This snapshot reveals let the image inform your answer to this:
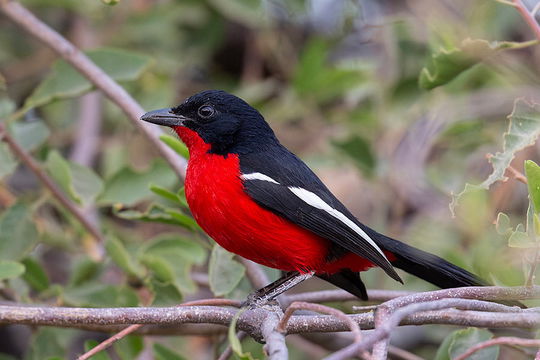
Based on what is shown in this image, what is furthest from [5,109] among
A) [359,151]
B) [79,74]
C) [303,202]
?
[359,151]

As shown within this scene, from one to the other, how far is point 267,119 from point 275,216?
1847mm

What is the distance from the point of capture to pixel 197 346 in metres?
5.05

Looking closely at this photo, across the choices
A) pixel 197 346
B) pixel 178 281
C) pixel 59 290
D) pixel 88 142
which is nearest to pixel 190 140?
pixel 178 281

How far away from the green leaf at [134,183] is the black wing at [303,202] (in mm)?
613

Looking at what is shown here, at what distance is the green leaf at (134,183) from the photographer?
3869 millimetres

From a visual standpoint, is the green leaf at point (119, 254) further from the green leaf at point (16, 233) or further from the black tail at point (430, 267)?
the black tail at point (430, 267)

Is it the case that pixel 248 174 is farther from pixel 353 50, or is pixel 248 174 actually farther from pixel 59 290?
pixel 353 50

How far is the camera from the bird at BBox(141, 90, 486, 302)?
3.22m

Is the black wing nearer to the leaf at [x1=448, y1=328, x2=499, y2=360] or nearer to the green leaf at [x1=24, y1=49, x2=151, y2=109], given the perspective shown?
the leaf at [x1=448, y1=328, x2=499, y2=360]

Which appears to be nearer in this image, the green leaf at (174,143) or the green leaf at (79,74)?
the green leaf at (174,143)

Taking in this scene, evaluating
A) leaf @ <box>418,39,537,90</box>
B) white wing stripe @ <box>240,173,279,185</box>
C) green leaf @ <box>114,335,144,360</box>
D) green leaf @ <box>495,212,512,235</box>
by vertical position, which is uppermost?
leaf @ <box>418,39,537,90</box>

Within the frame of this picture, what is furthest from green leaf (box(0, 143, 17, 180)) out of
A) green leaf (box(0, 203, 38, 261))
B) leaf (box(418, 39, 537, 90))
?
leaf (box(418, 39, 537, 90))

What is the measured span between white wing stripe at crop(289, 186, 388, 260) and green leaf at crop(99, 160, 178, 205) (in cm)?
80

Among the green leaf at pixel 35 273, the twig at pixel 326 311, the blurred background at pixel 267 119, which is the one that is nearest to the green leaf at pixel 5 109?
the blurred background at pixel 267 119
